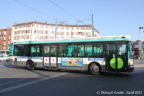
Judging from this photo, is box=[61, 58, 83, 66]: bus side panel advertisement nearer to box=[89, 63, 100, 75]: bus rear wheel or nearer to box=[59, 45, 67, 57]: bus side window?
box=[59, 45, 67, 57]: bus side window

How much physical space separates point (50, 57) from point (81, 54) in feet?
10.2

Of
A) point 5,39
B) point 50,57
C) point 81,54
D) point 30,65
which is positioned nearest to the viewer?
point 81,54

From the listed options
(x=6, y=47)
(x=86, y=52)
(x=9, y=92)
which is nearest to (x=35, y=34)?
(x=6, y=47)

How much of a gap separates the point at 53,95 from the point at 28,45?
9537 mm

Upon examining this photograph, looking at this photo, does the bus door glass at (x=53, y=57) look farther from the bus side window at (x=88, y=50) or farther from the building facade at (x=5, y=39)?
the building facade at (x=5, y=39)

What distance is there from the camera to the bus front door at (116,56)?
32.9 ft

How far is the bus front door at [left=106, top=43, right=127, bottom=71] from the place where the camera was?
Answer: 10.0m

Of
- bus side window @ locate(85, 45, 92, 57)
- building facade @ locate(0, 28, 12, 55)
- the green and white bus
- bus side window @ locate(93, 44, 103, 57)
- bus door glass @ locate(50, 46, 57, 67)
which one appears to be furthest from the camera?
building facade @ locate(0, 28, 12, 55)

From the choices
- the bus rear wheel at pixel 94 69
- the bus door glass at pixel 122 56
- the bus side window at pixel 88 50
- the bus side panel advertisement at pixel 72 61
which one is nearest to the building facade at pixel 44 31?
the bus side panel advertisement at pixel 72 61

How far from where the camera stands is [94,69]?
10.9 m

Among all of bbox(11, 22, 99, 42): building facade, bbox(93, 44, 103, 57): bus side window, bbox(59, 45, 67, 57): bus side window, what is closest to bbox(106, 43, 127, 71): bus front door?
bbox(93, 44, 103, 57): bus side window

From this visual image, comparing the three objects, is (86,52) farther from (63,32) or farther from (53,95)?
(63,32)

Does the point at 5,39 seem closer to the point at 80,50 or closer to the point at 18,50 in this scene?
the point at 18,50

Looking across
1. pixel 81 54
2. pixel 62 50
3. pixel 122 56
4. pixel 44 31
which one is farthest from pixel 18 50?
pixel 44 31
